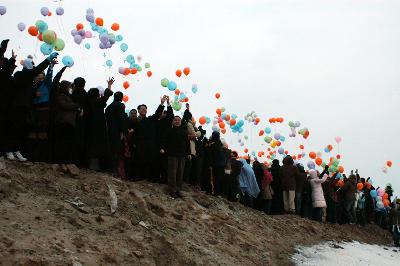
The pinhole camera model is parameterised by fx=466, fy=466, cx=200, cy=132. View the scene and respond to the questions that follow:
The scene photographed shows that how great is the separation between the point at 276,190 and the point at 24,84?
8.45 m

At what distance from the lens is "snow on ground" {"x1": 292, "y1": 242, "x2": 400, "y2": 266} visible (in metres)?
9.65

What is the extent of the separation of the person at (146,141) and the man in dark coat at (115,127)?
50cm

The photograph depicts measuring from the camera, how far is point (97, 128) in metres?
8.76

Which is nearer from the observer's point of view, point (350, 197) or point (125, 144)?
point (125, 144)

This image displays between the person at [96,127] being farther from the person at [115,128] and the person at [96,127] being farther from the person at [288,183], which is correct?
the person at [288,183]

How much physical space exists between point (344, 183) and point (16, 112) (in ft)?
39.6

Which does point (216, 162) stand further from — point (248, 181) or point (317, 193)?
point (317, 193)

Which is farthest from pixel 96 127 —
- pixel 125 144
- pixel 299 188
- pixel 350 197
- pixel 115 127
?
pixel 350 197

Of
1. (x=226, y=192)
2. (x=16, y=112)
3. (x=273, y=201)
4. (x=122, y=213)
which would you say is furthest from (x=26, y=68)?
(x=273, y=201)

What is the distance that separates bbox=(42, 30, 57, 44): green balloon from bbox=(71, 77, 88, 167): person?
168 cm

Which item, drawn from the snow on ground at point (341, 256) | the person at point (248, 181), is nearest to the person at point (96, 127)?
the snow on ground at point (341, 256)

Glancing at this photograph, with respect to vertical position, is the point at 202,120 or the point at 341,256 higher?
the point at 202,120

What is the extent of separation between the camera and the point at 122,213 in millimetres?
7488

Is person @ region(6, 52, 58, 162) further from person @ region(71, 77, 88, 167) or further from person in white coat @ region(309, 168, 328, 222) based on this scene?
person in white coat @ region(309, 168, 328, 222)
